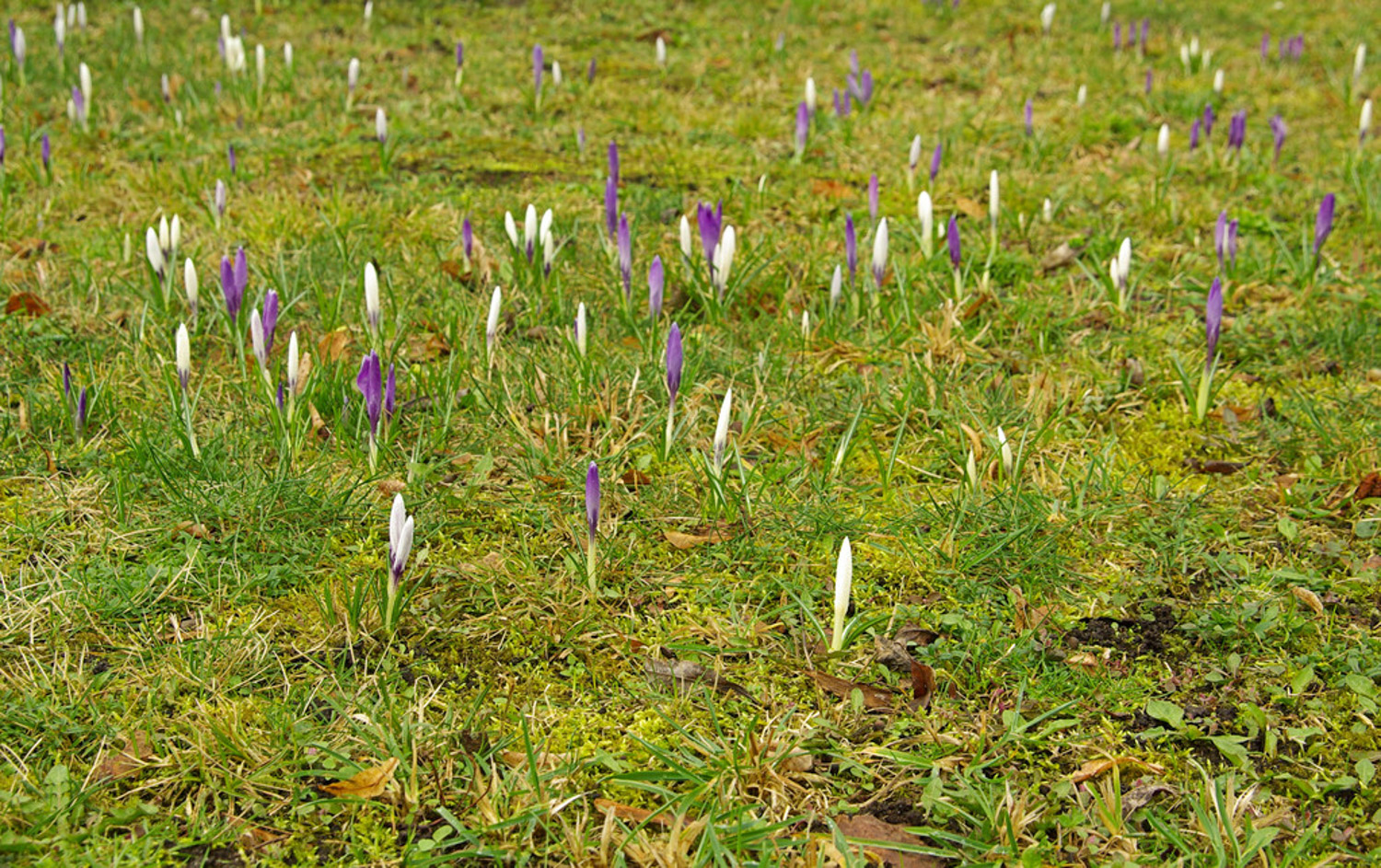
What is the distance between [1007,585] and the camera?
2.80 meters

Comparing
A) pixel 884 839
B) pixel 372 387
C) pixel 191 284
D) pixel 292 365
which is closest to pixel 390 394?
pixel 372 387

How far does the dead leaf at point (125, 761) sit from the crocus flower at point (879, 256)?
2.64 meters

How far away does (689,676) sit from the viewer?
2.51 meters

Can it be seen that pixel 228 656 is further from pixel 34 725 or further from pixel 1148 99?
pixel 1148 99

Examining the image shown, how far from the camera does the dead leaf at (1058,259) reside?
4.60 meters

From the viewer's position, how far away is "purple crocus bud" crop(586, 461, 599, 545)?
2506mm

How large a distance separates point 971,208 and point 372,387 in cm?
324

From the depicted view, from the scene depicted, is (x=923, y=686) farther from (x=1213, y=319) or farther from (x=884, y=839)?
(x=1213, y=319)

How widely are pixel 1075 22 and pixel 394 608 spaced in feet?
25.7

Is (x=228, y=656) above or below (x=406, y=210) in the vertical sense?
below

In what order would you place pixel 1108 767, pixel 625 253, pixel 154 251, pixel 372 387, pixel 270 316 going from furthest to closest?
pixel 625 253 < pixel 154 251 < pixel 270 316 < pixel 372 387 < pixel 1108 767

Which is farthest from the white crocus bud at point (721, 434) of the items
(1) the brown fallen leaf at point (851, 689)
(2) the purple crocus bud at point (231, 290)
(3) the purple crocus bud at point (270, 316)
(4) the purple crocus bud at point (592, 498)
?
(2) the purple crocus bud at point (231, 290)

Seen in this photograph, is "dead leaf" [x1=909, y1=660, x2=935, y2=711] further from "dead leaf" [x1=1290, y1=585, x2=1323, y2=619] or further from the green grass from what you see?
"dead leaf" [x1=1290, y1=585, x2=1323, y2=619]

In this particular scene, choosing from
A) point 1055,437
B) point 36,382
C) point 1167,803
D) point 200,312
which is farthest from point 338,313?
point 1167,803
